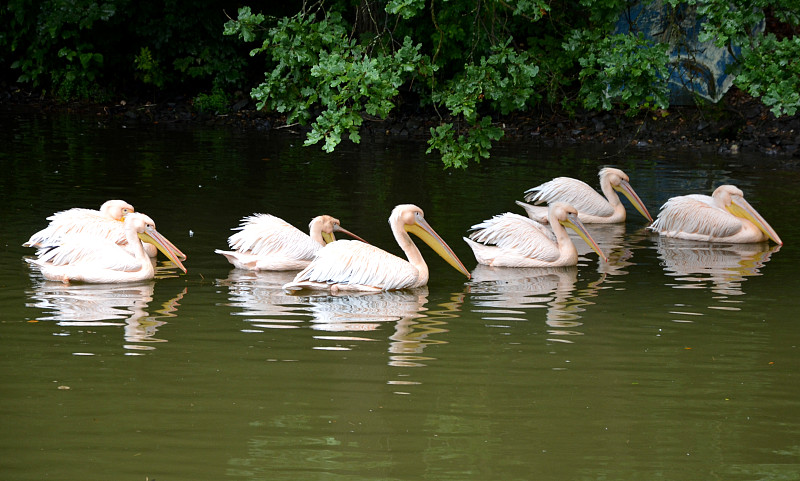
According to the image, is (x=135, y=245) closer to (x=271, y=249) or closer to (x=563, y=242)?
(x=271, y=249)

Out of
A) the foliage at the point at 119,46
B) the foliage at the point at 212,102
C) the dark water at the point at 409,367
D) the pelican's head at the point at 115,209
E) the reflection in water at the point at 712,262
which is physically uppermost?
the foliage at the point at 119,46

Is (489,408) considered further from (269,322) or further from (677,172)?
(677,172)

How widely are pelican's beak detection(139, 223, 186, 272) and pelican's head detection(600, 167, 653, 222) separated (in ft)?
16.4

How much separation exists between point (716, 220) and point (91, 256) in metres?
5.60

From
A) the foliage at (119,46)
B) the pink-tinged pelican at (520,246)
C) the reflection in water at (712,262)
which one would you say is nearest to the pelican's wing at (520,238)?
the pink-tinged pelican at (520,246)

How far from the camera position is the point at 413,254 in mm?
7953

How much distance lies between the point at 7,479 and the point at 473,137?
588 centimetres

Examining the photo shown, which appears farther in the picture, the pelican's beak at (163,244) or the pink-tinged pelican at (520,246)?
the pink-tinged pelican at (520,246)

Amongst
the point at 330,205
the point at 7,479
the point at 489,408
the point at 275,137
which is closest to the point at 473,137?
the point at 330,205

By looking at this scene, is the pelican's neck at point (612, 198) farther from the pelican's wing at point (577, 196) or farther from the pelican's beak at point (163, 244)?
the pelican's beak at point (163, 244)

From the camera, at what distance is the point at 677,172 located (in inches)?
553

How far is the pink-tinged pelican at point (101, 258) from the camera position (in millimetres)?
7578

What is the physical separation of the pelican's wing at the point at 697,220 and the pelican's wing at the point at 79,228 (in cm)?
501

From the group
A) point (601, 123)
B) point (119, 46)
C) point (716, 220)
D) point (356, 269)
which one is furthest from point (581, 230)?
point (119, 46)
